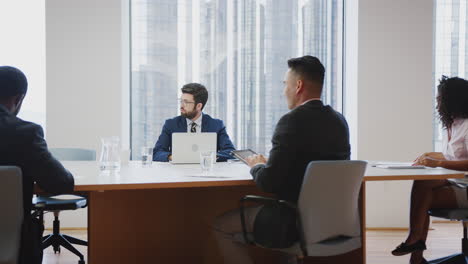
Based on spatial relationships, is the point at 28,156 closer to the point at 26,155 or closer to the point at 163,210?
the point at 26,155

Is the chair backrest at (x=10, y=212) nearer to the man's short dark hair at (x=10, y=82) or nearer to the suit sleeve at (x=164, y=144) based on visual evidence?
the man's short dark hair at (x=10, y=82)

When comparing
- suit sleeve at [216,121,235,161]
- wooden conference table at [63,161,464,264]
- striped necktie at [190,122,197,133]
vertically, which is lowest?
wooden conference table at [63,161,464,264]

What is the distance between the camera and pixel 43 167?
2.02 metres

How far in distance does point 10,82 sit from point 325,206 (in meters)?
1.55

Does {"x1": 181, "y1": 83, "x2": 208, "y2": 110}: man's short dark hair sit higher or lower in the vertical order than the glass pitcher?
higher

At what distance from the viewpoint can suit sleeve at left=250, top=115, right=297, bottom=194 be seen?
7.51 feet

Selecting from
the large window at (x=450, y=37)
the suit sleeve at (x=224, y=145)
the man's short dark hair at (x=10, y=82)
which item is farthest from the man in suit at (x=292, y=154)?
the large window at (x=450, y=37)

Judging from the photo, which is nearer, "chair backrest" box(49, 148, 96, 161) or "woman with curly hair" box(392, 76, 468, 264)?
"woman with curly hair" box(392, 76, 468, 264)

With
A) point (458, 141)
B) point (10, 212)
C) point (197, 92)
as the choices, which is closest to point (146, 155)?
point (197, 92)

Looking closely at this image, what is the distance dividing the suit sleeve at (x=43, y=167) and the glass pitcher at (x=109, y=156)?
0.68 m

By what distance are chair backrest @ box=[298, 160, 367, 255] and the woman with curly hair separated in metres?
1.02

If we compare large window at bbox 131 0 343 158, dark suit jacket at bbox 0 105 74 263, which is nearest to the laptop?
dark suit jacket at bbox 0 105 74 263

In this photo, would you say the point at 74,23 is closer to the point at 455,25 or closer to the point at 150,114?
the point at 150,114

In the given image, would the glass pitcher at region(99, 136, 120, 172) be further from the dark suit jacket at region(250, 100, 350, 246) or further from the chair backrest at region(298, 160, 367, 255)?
the chair backrest at region(298, 160, 367, 255)
